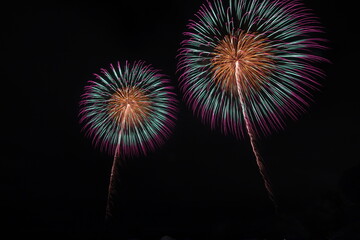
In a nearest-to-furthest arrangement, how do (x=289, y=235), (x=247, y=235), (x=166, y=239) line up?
(x=289, y=235), (x=166, y=239), (x=247, y=235)

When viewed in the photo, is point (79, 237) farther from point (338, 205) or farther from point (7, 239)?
point (338, 205)

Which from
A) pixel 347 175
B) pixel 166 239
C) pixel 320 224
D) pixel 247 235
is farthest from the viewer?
pixel 247 235

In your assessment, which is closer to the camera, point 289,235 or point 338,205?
point 338,205

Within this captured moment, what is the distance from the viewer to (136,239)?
132 meters

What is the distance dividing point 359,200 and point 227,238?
70.3m

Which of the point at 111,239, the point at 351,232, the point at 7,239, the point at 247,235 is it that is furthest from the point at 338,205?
Result: the point at 7,239

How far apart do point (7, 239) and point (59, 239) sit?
1868cm

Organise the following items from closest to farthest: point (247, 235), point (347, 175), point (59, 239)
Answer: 1. point (347, 175)
2. point (59, 239)
3. point (247, 235)

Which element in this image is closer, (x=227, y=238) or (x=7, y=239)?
(x=7, y=239)

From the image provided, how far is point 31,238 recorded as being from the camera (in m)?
104

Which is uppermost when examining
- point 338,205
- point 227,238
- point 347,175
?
point 347,175

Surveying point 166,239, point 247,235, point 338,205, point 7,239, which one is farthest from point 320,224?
point 7,239

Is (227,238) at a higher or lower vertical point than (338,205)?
lower

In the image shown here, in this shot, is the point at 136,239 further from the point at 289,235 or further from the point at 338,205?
the point at 338,205
